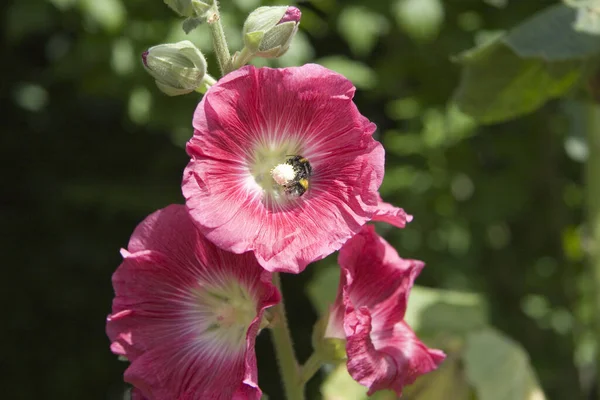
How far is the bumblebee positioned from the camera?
0.86 m

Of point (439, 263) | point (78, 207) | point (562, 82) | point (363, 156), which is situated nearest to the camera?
point (363, 156)

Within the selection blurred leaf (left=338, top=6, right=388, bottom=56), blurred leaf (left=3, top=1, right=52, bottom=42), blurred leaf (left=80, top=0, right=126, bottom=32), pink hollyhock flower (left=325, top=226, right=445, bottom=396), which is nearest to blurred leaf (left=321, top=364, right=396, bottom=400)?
pink hollyhock flower (left=325, top=226, right=445, bottom=396)

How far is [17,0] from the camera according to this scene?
192 centimetres

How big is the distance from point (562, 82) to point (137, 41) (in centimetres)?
88

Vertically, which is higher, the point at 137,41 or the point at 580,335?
the point at 137,41

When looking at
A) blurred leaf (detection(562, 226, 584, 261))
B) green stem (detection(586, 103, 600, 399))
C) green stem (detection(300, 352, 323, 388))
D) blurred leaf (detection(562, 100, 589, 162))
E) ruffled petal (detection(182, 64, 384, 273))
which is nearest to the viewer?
ruffled petal (detection(182, 64, 384, 273))

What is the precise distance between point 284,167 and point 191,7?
0.59ft

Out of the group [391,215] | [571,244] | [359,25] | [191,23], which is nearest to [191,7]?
[191,23]

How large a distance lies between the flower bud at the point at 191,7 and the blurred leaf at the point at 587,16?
0.73 m

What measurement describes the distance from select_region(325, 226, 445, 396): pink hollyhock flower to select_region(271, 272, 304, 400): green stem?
0.05m

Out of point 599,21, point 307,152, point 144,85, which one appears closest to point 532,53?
point 599,21

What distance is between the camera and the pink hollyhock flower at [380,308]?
0.86 m

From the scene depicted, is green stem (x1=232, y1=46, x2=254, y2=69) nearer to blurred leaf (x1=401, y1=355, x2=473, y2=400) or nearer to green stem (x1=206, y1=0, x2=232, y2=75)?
green stem (x1=206, y1=0, x2=232, y2=75)

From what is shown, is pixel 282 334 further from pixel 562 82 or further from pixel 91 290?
pixel 91 290
